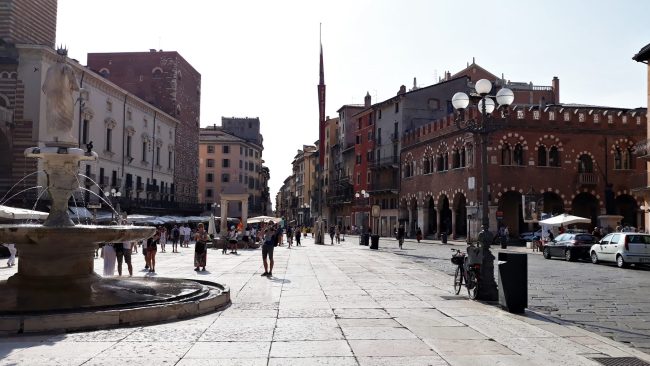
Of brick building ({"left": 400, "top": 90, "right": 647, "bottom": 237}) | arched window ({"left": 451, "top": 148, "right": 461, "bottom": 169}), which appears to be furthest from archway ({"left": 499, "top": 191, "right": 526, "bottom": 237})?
arched window ({"left": 451, "top": 148, "right": 461, "bottom": 169})

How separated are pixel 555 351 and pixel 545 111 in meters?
42.1

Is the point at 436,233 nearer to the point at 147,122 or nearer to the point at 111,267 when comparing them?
the point at 147,122

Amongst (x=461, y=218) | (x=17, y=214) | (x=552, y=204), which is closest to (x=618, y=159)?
(x=552, y=204)

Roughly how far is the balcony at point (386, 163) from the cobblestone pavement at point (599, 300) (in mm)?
43086

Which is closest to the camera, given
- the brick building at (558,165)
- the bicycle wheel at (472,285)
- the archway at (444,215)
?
the bicycle wheel at (472,285)

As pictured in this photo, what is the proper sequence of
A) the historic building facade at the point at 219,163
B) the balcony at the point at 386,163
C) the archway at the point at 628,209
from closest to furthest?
the archway at the point at 628,209 < the balcony at the point at 386,163 < the historic building facade at the point at 219,163

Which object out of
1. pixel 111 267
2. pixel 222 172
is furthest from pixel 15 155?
pixel 222 172

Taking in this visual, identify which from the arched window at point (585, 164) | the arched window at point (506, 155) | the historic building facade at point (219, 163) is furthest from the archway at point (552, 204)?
the historic building facade at point (219, 163)

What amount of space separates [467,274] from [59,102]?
980 cm

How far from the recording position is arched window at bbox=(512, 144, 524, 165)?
45688 mm

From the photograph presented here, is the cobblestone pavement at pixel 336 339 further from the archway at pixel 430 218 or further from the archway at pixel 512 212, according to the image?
the archway at pixel 430 218

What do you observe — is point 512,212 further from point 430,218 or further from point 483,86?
point 483,86

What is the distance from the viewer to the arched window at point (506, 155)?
45.6m

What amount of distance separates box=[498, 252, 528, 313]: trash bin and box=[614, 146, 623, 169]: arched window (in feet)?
135
